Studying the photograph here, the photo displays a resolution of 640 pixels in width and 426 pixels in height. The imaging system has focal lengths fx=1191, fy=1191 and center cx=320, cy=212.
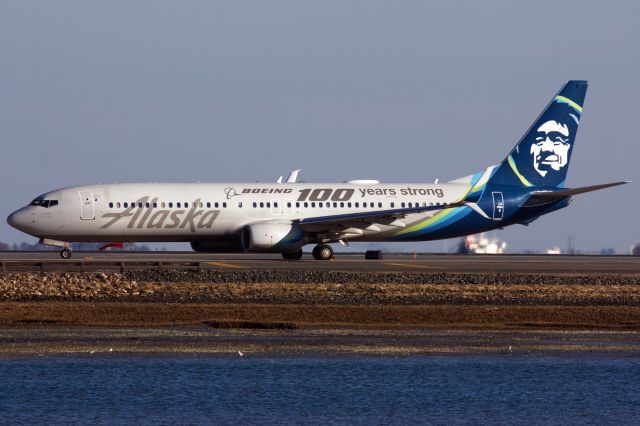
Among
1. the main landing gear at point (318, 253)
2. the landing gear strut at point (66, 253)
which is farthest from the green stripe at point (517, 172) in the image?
the landing gear strut at point (66, 253)

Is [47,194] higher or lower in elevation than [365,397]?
higher

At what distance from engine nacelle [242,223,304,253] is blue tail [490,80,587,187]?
483 inches

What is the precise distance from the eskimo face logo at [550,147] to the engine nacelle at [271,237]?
567 inches

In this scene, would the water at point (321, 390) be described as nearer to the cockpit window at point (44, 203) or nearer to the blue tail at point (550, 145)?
the cockpit window at point (44, 203)

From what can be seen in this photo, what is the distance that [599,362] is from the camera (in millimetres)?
22547

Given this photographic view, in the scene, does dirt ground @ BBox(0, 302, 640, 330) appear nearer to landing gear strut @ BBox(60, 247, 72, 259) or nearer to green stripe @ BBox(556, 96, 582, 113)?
landing gear strut @ BBox(60, 247, 72, 259)

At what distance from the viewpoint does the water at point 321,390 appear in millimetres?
17359

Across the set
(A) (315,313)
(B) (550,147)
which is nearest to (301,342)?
(A) (315,313)

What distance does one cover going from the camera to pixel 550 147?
207 ft

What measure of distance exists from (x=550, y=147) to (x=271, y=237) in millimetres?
17264

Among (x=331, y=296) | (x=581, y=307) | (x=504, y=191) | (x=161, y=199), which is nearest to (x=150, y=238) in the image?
(x=161, y=199)

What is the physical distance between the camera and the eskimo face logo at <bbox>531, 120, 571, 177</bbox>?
2474 inches

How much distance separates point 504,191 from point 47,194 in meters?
22.8

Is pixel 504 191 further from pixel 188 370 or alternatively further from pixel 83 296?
pixel 188 370
